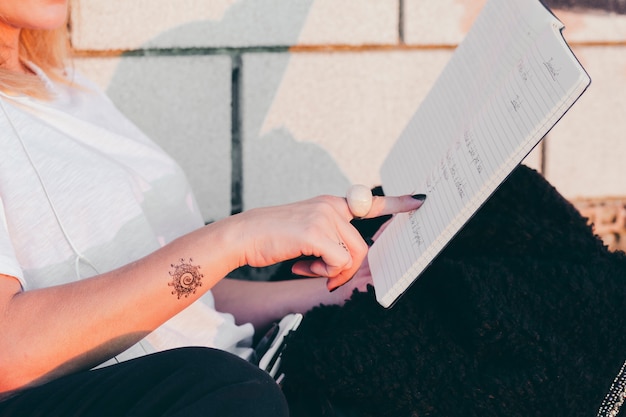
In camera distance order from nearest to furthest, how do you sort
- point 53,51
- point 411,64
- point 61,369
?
point 61,369
point 53,51
point 411,64

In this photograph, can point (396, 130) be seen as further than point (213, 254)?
Yes

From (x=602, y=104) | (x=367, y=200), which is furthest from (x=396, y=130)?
(x=367, y=200)

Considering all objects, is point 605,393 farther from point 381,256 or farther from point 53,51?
point 53,51

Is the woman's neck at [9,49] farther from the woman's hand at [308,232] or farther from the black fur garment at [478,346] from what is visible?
the black fur garment at [478,346]

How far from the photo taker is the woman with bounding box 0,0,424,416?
843 millimetres

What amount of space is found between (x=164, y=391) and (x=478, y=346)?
19.6 inches

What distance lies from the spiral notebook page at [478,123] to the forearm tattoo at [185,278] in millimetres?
275

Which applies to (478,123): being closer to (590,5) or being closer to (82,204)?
(82,204)

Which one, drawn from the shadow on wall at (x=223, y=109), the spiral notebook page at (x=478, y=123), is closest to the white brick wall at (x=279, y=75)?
the shadow on wall at (x=223, y=109)

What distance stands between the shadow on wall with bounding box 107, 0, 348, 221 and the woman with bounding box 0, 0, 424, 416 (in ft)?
1.92

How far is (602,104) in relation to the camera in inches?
91.2

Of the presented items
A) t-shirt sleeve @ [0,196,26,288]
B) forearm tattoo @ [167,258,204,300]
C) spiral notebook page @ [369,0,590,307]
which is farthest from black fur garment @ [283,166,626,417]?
t-shirt sleeve @ [0,196,26,288]

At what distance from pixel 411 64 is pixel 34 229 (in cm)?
147

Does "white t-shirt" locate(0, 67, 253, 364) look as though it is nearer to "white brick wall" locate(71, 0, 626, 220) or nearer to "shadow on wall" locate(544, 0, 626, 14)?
"white brick wall" locate(71, 0, 626, 220)
